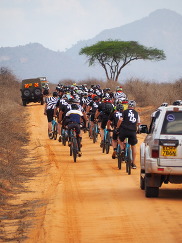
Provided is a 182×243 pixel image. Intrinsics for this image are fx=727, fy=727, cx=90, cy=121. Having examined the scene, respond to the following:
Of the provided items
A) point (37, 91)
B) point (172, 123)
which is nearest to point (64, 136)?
point (172, 123)

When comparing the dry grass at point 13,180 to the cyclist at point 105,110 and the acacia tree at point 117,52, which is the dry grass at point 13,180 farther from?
the acacia tree at point 117,52

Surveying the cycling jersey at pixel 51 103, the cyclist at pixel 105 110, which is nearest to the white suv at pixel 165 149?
the cyclist at pixel 105 110

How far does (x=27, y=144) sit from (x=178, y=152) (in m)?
16.3

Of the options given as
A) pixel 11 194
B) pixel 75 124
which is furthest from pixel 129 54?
pixel 11 194

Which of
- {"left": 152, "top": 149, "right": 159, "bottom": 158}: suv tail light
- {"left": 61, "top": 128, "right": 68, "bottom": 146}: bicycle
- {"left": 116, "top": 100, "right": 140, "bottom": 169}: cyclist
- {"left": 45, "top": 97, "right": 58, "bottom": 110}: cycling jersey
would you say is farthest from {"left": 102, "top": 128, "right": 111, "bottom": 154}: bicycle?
{"left": 152, "top": 149, "right": 159, "bottom": 158}: suv tail light

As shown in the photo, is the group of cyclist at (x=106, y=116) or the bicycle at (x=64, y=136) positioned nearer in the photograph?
the group of cyclist at (x=106, y=116)

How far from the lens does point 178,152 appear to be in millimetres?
12594

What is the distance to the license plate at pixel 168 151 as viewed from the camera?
12.6m

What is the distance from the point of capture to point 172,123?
12828 mm

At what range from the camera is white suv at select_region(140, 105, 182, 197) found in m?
12.6

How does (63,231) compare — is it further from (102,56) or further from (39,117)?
(102,56)

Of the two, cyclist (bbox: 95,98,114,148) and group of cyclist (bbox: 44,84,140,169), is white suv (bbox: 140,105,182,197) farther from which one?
cyclist (bbox: 95,98,114,148)

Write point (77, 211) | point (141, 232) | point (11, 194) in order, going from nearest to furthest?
point (141, 232), point (77, 211), point (11, 194)

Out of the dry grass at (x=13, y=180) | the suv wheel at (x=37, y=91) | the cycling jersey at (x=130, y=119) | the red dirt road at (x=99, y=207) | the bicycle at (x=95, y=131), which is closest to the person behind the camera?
the red dirt road at (x=99, y=207)
